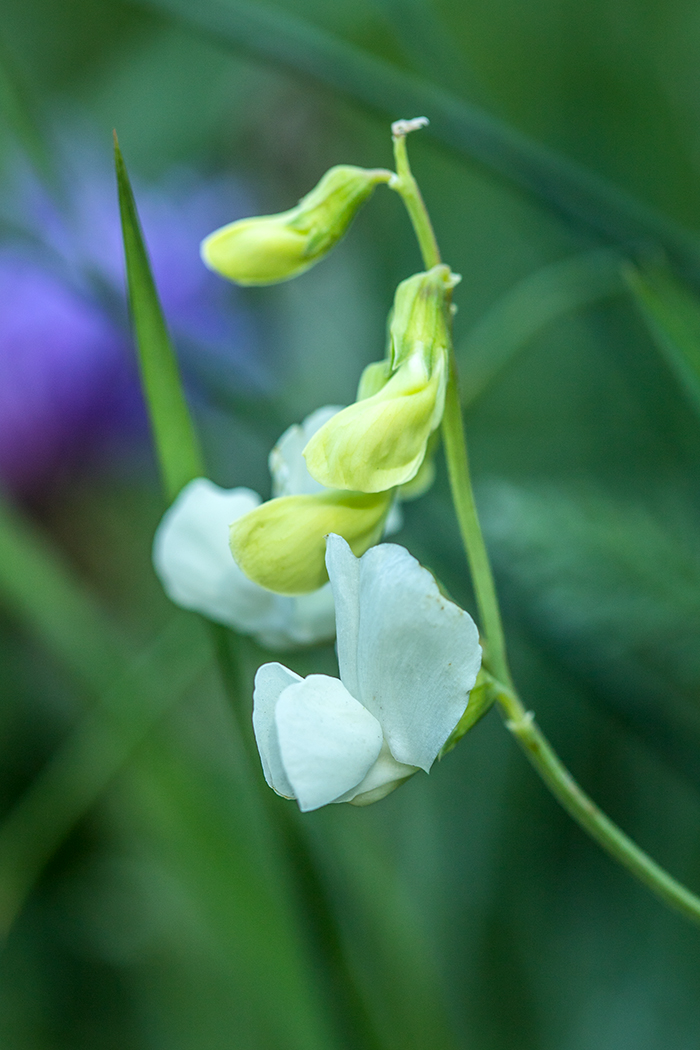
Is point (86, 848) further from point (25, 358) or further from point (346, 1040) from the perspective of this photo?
point (25, 358)

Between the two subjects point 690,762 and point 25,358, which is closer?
point 690,762

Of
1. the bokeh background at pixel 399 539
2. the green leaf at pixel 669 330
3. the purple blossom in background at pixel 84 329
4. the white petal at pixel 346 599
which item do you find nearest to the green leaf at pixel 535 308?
the bokeh background at pixel 399 539

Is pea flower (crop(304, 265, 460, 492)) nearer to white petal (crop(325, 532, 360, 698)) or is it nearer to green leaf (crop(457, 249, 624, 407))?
white petal (crop(325, 532, 360, 698))

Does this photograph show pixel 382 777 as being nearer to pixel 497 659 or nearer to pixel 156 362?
pixel 497 659

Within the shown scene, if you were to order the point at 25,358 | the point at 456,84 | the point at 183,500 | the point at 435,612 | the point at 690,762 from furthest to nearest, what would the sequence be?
the point at 25,358 < the point at 456,84 < the point at 690,762 < the point at 183,500 < the point at 435,612

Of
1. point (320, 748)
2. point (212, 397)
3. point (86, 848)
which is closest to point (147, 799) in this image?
point (86, 848)

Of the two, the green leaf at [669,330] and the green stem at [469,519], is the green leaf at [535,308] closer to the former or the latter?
the green leaf at [669,330]
